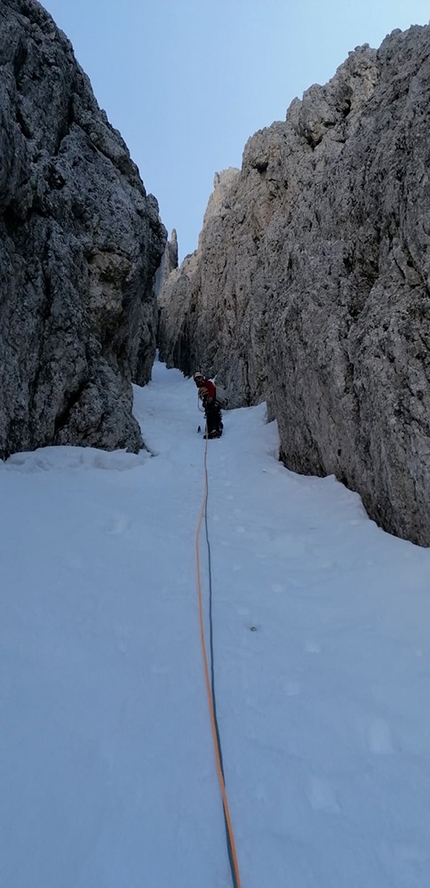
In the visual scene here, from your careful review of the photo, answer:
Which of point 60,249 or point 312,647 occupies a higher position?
point 60,249

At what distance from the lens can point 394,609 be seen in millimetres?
3553

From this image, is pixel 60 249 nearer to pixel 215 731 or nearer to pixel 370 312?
pixel 370 312

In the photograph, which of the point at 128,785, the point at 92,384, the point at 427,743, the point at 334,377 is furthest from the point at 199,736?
the point at 92,384

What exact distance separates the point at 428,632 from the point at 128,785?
2349 millimetres

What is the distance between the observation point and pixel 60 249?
8.83m

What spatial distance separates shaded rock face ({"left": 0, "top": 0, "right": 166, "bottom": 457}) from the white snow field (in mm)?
3266

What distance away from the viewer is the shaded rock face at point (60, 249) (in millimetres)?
7336

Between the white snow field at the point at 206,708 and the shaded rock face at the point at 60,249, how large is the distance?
3266 millimetres

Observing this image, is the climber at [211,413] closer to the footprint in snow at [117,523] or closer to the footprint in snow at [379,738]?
the footprint in snow at [117,523]

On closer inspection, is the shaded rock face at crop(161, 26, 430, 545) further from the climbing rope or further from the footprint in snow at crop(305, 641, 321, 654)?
the climbing rope

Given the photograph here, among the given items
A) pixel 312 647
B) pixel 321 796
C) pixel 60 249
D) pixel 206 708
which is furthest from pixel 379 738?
pixel 60 249

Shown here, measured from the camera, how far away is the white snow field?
1771 mm

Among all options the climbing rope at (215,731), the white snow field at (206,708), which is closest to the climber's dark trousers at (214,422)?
the white snow field at (206,708)

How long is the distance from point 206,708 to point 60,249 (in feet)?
29.5
